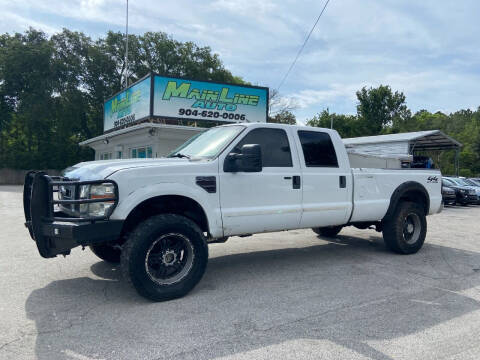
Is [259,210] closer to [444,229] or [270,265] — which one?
[270,265]

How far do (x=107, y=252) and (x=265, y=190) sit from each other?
101 inches

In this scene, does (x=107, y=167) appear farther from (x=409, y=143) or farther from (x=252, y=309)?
(x=409, y=143)

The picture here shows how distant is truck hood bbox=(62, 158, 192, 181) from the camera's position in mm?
4152

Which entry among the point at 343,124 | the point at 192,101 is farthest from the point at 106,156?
the point at 343,124

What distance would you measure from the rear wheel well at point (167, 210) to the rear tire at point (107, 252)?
1.01m

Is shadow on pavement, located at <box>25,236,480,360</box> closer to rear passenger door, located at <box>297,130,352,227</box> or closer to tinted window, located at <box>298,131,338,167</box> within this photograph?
rear passenger door, located at <box>297,130,352,227</box>

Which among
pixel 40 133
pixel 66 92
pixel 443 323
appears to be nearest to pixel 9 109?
pixel 40 133

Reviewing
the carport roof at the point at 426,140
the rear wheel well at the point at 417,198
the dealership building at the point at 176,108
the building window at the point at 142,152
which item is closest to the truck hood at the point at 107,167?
the rear wheel well at the point at 417,198

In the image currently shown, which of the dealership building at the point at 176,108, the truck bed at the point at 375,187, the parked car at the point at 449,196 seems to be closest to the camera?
the truck bed at the point at 375,187

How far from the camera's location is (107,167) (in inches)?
168

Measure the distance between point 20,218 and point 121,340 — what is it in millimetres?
9234

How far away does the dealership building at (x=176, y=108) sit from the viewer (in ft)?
53.1

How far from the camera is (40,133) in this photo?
127 feet

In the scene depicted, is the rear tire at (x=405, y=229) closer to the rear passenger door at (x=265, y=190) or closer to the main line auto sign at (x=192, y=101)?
the rear passenger door at (x=265, y=190)
